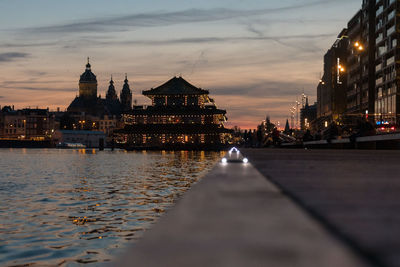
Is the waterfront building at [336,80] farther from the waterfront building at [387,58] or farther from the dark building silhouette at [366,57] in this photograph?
the waterfront building at [387,58]

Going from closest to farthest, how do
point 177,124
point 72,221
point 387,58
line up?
point 72,221, point 387,58, point 177,124

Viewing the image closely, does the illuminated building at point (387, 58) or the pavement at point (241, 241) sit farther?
the illuminated building at point (387, 58)

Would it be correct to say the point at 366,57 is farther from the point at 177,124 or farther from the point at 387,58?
the point at 177,124

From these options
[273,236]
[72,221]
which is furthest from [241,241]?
[72,221]

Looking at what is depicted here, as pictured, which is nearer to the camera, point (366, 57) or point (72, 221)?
point (72, 221)

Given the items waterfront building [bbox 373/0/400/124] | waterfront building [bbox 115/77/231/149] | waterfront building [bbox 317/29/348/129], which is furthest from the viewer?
waterfront building [bbox 115/77/231/149]

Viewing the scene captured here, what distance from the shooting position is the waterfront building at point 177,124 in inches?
6019

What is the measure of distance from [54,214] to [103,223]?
2416 millimetres

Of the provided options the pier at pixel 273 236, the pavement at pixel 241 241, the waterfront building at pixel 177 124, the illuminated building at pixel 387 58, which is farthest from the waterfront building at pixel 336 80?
the pavement at pixel 241 241

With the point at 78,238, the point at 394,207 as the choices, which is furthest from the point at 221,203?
the point at 78,238

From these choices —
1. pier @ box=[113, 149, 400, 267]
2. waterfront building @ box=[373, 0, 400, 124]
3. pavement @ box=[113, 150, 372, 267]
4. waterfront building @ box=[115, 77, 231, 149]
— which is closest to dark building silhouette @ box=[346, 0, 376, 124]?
waterfront building @ box=[373, 0, 400, 124]

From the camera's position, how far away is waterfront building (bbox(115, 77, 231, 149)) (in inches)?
6019

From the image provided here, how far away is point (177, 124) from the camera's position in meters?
156

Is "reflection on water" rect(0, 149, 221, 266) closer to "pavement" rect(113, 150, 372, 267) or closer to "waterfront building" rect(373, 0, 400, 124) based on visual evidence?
"pavement" rect(113, 150, 372, 267)
